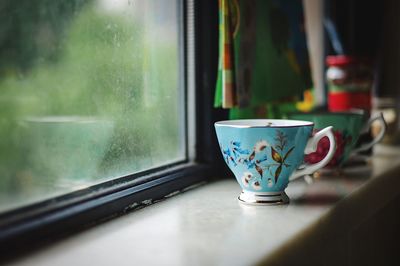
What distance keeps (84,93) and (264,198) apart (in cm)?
29

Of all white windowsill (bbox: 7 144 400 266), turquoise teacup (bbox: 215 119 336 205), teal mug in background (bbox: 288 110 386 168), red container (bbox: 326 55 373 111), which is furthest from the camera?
red container (bbox: 326 55 373 111)

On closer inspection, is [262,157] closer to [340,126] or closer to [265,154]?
[265,154]

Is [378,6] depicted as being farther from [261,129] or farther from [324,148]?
[261,129]

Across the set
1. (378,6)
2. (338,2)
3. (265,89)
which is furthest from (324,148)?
(378,6)

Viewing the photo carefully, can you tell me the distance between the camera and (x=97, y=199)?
0.67 m

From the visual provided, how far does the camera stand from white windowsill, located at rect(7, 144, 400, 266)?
0.53 metres

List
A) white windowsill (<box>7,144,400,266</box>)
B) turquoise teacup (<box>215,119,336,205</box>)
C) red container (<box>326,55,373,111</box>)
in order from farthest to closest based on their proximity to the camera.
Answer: red container (<box>326,55,373,111</box>) → turquoise teacup (<box>215,119,336,205</box>) → white windowsill (<box>7,144,400,266</box>)

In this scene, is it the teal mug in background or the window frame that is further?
the teal mug in background

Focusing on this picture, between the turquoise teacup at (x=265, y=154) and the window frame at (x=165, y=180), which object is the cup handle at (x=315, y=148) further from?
the window frame at (x=165, y=180)

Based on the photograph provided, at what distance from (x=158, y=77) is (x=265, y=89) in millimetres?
246

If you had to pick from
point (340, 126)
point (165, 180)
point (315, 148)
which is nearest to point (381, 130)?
point (340, 126)

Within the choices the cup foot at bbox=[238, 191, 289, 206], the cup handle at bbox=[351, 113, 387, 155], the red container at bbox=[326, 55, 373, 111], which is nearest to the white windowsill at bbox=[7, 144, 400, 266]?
the cup foot at bbox=[238, 191, 289, 206]

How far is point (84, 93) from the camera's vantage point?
70 centimetres

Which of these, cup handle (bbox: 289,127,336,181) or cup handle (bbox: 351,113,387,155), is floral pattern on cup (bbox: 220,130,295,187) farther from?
cup handle (bbox: 351,113,387,155)
